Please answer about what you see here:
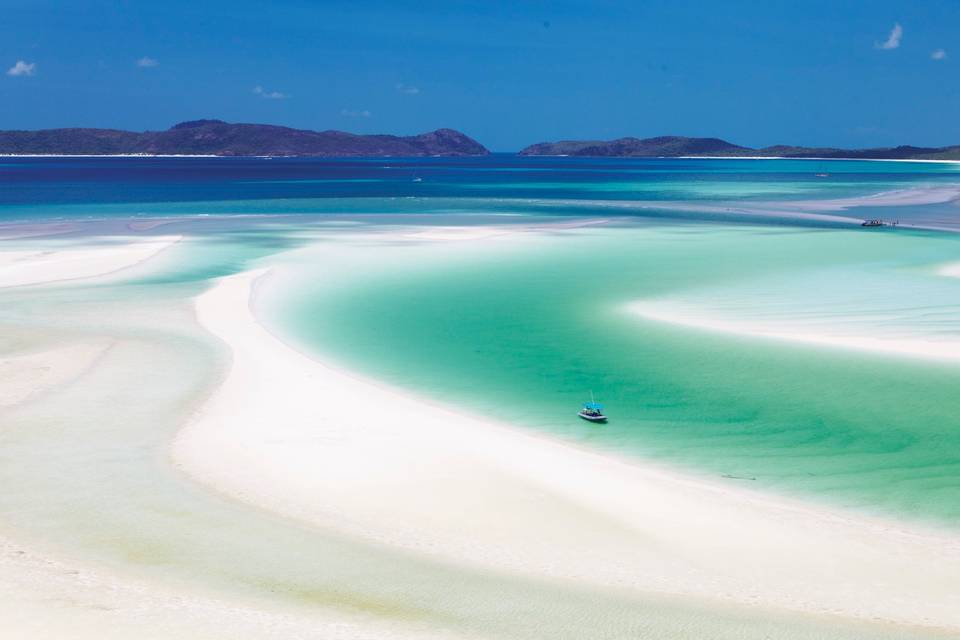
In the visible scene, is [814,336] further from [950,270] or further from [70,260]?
[70,260]

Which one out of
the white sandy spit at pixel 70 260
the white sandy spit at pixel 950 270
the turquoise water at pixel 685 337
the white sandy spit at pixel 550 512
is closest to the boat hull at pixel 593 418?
the turquoise water at pixel 685 337

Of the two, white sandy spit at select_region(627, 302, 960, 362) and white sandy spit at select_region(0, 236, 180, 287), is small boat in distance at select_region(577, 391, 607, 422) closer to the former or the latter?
white sandy spit at select_region(627, 302, 960, 362)

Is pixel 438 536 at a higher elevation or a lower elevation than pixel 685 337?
lower

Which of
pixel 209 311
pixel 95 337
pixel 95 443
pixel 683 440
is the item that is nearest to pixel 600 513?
pixel 683 440

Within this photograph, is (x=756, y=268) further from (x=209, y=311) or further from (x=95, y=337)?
(x=95, y=337)

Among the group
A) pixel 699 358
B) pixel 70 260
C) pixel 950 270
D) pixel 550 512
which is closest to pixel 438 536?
pixel 550 512

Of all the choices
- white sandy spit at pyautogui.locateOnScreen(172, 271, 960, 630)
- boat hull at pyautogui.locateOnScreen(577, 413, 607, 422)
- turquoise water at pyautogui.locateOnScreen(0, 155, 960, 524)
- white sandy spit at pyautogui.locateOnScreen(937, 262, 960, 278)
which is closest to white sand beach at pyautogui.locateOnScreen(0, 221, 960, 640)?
white sandy spit at pyautogui.locateOnScreen(172, 271, 960, 630)
